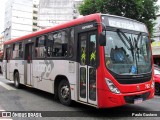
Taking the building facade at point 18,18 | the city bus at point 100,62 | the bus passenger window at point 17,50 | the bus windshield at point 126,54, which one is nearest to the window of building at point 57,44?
the city bus at point 100,62

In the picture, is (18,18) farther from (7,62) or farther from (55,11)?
(7,62)

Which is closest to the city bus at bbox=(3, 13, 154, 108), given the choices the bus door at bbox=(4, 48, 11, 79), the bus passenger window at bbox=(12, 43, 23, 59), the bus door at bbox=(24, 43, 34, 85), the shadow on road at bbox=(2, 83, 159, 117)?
the shadow on road at bbox=(2, 83, 159, 117)

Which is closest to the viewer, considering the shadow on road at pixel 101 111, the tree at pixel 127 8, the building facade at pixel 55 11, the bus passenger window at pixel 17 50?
the shadow on road at pixel 101 111

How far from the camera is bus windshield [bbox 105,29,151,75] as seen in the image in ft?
22.1

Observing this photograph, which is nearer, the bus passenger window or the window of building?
the window of building

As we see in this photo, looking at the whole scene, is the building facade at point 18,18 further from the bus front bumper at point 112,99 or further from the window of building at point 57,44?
the bus front bumper at point 112,99

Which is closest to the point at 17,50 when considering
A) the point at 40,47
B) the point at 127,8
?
the point at 40,47

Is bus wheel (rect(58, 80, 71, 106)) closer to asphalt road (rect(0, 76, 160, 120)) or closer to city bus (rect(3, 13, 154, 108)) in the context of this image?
city bus (rect(3, 13, 154, 108))

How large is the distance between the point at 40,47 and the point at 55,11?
6305 cm

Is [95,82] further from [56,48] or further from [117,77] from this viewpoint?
[56,48]

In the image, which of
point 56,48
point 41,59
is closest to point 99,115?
point 56,48

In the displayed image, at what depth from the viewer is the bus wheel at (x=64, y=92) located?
8313 mm

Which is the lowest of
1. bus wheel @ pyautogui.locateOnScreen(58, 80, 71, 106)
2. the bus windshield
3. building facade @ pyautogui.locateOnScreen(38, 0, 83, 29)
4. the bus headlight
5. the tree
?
bus wheel @ pyautogui.locateOnScreen(58, 80, 71, 106)

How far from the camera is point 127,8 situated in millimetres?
19172
